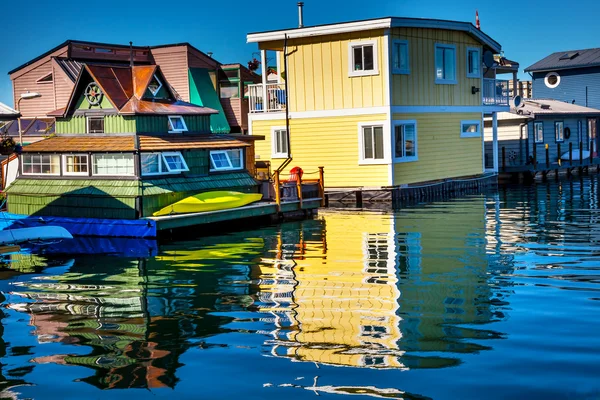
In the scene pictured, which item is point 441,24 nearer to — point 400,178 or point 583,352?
point 400,178

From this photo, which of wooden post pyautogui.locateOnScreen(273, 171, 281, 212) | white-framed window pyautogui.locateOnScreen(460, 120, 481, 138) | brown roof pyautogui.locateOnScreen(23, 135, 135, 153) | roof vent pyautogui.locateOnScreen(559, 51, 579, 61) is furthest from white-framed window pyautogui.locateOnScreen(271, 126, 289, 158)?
roof vent pyautogui.locateOnScreen(559, 51, 579, 61)

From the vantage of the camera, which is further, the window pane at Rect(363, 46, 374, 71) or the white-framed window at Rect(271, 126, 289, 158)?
the white-framed window at Rect(271, 126, 289, 158)

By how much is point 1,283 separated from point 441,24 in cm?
2402

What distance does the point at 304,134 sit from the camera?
1444 inches

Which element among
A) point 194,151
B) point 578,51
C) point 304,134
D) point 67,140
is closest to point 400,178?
point 304,134

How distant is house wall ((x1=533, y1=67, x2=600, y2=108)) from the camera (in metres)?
68.2

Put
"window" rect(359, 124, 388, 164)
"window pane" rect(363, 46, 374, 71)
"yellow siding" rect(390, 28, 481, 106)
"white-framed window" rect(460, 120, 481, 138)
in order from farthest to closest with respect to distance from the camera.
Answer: "white-framed window" rect(460, 120, 481, 138) < "yellow siding" rect(390, 28, 481, 106) < "window pane" rect(363, 46, 374, 71) < "window" rect(359, 124, 388, 164)

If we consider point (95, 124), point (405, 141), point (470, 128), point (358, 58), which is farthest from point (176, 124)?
point (470, 128)

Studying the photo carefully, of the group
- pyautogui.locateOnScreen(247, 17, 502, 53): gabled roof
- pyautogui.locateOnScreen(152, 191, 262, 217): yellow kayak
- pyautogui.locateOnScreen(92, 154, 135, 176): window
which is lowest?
pyautogui.locateOnScreen(152, 191, 262, 217): yellow kayak

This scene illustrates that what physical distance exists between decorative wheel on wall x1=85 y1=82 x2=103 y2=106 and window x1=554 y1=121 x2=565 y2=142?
109ft

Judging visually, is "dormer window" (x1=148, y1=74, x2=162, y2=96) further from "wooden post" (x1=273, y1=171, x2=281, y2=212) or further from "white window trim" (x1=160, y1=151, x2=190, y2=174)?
"wooden post" (x1=273, y1=171, x2=281, y2=212)

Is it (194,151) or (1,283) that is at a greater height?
(194,151)

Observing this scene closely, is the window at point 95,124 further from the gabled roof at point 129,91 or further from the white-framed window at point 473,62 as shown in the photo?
the white-framed window at point 473,62

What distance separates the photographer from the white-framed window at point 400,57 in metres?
35.1
